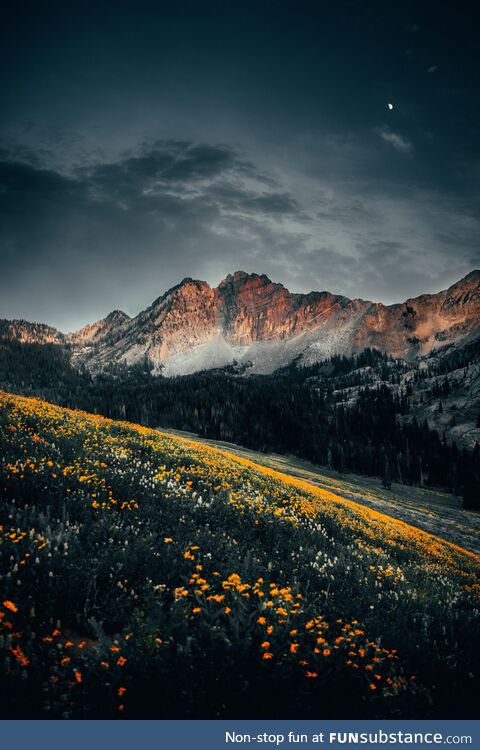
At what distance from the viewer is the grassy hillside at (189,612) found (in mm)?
4086

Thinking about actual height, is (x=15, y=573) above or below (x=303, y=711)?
above

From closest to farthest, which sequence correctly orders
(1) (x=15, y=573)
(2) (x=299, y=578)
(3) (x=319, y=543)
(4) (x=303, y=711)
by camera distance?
(4) (x=303, y=711) < (1) (x=15, y=573) < (2) (x=299, y=578) < (3) (x=319, y=543)

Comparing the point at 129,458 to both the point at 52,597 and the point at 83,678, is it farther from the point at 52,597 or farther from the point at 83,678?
the point at 83,678

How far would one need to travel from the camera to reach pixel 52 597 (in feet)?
16.5

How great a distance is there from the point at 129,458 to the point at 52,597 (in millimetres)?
6683

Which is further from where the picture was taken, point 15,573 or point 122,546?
point 122,546

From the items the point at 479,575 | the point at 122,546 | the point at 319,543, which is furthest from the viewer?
Answer: the point at 479,575

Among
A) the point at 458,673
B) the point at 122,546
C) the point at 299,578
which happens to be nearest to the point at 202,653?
the point at 122,546

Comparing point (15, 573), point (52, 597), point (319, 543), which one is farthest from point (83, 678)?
point (319, 543)

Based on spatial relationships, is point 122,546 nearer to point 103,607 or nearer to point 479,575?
point 103,607

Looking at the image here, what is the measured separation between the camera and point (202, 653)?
15.0 ft

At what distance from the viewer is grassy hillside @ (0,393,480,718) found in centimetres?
409

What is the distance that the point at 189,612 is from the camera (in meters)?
5.38
